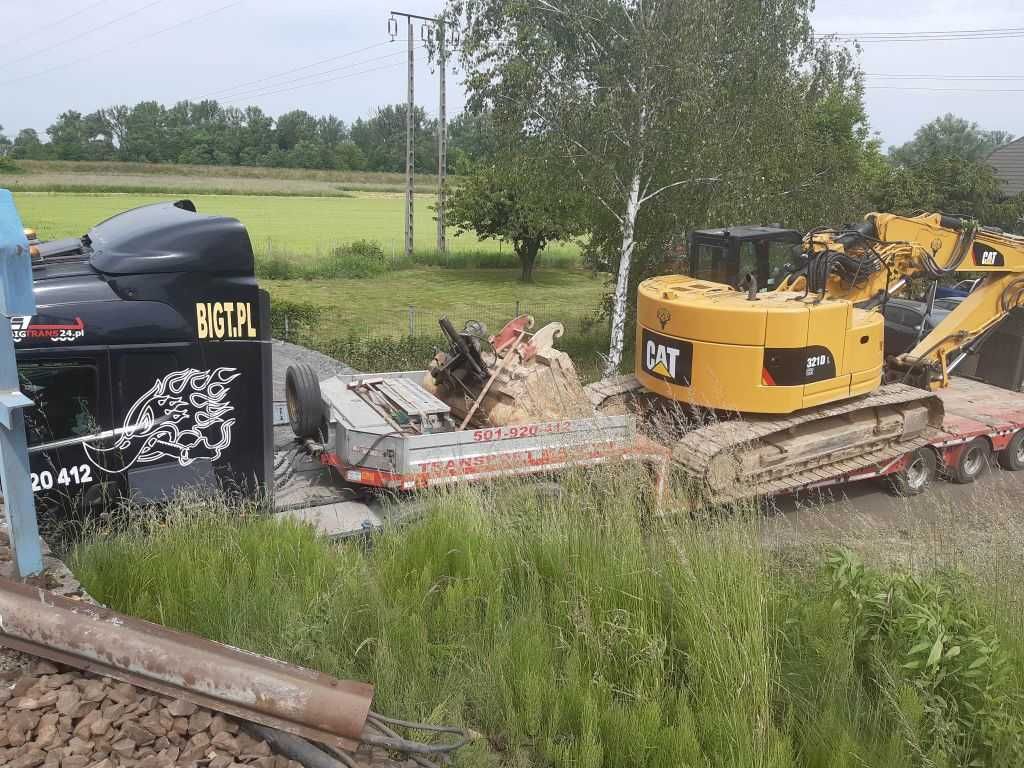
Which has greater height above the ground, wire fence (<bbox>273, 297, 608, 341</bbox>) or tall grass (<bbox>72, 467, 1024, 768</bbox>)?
tall grass (<bbox>72, 467, 1024, 768</bbox>)

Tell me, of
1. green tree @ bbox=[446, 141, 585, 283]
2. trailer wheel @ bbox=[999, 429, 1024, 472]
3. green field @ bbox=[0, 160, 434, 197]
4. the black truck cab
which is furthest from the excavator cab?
green field @ bbox=[0, 160, 434, 197]

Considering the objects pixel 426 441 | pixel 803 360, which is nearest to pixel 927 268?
pixel 803 360

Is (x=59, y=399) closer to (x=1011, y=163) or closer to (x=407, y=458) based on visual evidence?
(x=407, y=458)

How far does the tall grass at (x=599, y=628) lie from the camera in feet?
12.2

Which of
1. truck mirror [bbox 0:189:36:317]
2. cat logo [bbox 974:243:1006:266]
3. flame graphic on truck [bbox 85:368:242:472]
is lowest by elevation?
flame graphic on truck [bbox 85:368:242:472]

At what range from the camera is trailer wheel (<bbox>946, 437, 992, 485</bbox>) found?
11.0m

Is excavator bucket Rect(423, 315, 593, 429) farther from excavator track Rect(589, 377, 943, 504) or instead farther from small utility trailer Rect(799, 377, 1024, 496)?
small utility trailer Rect(799, 377, 1024, 496)

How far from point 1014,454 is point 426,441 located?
8812 millimetres

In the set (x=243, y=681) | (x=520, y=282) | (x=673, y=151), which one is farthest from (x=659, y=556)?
(x=520, y=282)

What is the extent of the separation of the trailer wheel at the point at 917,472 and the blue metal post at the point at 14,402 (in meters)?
9.60

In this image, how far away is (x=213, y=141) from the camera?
69.8 metres

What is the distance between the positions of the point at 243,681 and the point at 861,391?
8.20 meters

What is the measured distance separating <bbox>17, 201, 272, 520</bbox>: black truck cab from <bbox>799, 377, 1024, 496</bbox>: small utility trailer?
649 cm

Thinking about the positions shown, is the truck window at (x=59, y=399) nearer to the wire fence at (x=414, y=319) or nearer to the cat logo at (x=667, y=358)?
the cat logo at (x=667, y=358)
